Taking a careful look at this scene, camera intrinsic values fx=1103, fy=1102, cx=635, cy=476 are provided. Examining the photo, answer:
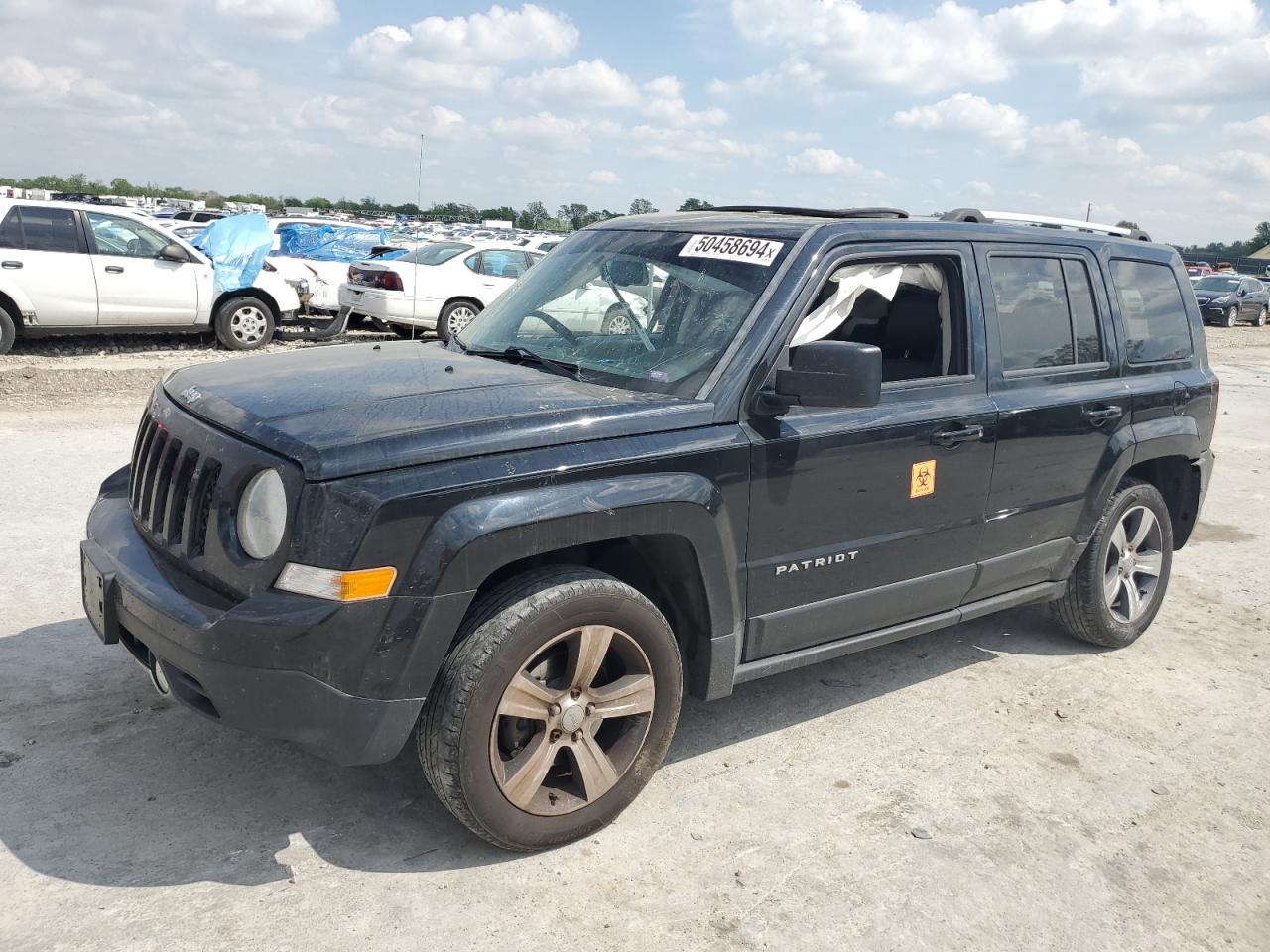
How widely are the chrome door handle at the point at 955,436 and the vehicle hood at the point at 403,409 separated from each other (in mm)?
1058

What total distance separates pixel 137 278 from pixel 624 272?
34.2ft

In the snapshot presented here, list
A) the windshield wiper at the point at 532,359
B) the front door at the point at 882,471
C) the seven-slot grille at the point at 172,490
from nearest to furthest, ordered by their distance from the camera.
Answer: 1. the seven-slot grille at the point at 172,490
2. the front door at the point at 882,471
3. the windshield wiper at the point at 532,359

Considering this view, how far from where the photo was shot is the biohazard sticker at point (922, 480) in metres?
4.05

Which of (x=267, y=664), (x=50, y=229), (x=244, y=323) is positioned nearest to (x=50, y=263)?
(x=50, y=229)

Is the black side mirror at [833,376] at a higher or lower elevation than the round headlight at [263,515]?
higher

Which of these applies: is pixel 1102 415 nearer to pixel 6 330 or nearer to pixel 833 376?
pixel 833 376

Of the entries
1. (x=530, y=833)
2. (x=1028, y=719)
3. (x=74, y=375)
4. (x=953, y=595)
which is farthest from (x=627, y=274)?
(x=74, y=375)

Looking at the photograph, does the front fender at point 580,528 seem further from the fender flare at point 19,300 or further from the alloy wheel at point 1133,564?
the fender flare at point 19,300

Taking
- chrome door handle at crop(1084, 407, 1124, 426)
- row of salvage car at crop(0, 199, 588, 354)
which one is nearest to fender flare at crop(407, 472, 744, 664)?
chrome door handle at crop(1084, 407, 1124, 426)

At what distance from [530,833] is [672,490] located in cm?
111

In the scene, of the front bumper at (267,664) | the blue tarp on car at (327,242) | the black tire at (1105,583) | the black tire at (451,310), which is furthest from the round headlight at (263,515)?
the blue tarp on car at (327,242)

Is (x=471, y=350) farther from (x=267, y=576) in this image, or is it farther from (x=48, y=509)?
(x=48, y=509)

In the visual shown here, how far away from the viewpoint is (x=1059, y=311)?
475 cm

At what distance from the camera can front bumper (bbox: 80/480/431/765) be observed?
2877mm
